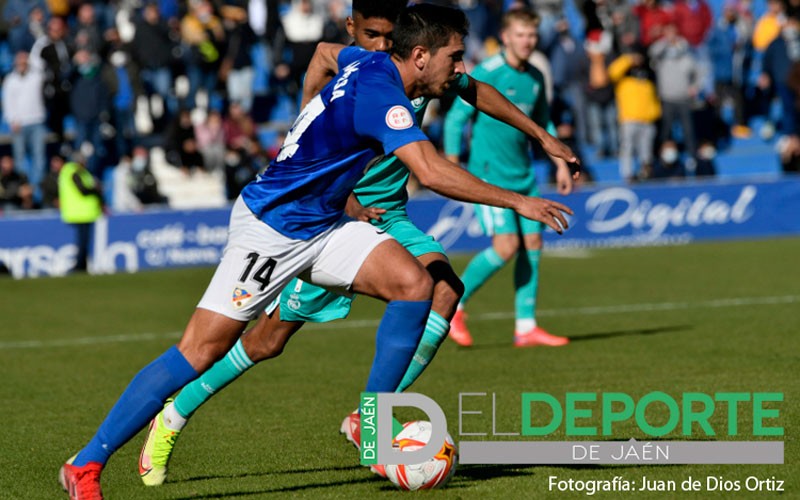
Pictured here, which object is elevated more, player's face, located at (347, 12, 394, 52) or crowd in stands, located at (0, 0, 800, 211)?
player's face, located at (347, 12, 394, 52)

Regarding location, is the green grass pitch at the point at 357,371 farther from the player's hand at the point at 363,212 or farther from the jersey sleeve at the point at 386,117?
the jersey sleeve at the point at 386,117

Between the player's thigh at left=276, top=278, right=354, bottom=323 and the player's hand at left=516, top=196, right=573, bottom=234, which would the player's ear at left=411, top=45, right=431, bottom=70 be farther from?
the player's thigh at left=276, top=278, right=354, bottom=323

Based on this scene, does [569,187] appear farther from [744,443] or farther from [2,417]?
[2,417]

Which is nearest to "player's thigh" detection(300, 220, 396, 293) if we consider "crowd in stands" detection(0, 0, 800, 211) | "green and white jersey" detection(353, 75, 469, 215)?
"green and white jersey" detection(353, 75, 469, 215)

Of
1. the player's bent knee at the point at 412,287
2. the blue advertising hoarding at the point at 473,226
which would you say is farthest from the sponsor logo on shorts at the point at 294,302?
the blue advertising hoarding at the point at 473,226

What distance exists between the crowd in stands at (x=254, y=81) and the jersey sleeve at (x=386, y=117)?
16205mm

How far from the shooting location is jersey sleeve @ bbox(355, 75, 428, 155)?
18.4 feet

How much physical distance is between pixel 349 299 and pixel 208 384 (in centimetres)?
77

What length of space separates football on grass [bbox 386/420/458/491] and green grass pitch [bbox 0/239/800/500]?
0.26ft

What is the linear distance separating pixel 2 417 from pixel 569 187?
12.7 feet

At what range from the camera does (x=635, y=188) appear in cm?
2177

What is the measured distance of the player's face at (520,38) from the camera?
1040 centimetres

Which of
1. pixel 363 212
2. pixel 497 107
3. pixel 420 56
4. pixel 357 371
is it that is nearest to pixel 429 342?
pixel 363 212

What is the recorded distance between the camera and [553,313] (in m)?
13.3
